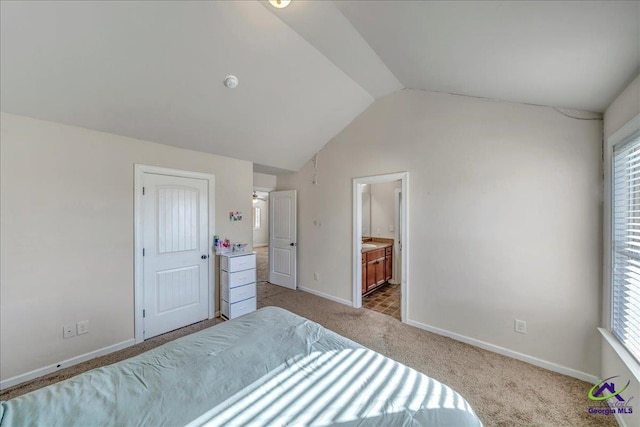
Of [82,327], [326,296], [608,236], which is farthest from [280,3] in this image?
[326,296]

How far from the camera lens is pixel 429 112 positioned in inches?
115

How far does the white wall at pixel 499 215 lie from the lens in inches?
82.7

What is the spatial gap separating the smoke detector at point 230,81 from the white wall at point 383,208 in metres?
3.31

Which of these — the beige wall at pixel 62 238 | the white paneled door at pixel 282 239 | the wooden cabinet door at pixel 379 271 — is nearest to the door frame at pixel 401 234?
the wooden cabinet door at pixel 379 271

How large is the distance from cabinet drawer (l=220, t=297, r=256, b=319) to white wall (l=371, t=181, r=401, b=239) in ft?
9.19

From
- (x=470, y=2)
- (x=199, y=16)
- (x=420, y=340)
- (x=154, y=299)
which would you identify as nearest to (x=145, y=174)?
(x=154, y=299)

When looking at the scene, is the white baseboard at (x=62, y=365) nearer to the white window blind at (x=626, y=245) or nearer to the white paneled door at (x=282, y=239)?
the white paneled door at (x=282, y=239)

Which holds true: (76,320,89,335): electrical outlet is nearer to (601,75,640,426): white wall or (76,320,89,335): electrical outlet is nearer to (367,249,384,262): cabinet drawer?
(367,249,384,262): cabinet drawer

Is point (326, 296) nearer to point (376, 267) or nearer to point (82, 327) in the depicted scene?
point (376, 267)

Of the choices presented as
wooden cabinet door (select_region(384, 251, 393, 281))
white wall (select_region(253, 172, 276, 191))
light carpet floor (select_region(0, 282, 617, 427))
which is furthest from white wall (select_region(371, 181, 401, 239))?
white wall (select_region(253, 172, 276, 191))

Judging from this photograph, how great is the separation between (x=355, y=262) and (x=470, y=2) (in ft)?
9.92

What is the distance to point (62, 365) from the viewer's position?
7.29 feet

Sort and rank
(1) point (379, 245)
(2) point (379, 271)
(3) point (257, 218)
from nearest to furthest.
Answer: (2) point (379, 271)
(1) point (379, 245)
(3) point (257, 218)

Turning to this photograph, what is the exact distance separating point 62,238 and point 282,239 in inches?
115
